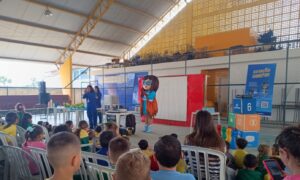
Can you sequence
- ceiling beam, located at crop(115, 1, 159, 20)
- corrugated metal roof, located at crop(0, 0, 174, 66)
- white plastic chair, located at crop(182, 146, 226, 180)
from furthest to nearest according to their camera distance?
ceiling beam, located at crop(115, 1, 159, 20), corrugated metal roof, located at crop(0, 0, 174, 66), white plastic chair, located at crop(182, 146, 226, 180)

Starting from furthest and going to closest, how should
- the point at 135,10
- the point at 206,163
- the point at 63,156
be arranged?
the point at 135,10 → the point at 206,163 → the point at 63,156

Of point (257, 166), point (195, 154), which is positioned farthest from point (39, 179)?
point (257, 166)

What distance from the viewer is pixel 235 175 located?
7.50 ft

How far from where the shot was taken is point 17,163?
2.29m

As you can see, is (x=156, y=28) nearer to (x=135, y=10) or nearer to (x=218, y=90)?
(x=135, y=10)

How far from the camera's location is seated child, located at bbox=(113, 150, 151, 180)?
1.09 m

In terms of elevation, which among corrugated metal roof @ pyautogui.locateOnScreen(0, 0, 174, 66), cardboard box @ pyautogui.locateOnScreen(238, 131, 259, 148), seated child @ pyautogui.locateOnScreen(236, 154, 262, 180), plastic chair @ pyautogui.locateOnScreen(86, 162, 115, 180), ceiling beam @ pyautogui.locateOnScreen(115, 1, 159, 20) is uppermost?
ceiling beam @ pyautogui.locateOnScreen(115, 1, 159, 20)

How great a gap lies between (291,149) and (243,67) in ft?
28.2

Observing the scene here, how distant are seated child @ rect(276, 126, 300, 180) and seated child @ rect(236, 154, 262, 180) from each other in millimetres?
997

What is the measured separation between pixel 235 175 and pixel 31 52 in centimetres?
1392

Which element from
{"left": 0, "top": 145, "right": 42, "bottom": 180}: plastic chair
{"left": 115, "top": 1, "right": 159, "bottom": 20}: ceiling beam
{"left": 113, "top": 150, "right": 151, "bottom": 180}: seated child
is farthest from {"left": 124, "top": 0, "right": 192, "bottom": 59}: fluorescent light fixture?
{"left": 113, "top": 150, "right": 151, "bottom": 180}: seated child

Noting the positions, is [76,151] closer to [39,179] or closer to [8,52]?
[39,179]

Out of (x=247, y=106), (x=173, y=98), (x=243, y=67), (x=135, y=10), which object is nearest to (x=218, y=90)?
(x=243, y=67)

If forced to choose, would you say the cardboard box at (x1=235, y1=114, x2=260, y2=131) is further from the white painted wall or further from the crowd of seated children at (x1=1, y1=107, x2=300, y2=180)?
the white painted wall
